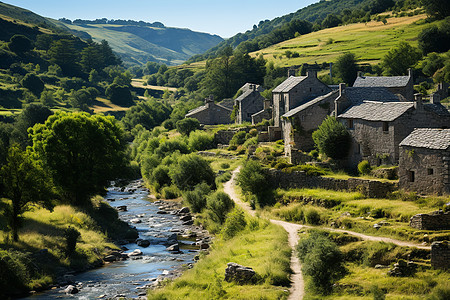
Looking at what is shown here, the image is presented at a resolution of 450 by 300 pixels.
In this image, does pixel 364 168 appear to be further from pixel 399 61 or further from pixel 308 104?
pixel 399 61

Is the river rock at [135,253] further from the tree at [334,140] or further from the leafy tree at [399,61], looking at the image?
the leafy tree at [399,61]

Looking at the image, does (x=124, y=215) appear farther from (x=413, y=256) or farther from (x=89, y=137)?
(x=413, y=256)

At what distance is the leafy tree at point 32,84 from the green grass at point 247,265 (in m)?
114

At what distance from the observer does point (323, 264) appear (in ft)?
90.0

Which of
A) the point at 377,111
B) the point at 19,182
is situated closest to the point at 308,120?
the point at 377,111

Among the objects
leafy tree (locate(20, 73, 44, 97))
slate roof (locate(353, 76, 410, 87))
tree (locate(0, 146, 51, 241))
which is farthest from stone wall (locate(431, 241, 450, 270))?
leafy tree (locate(20, 73, 44, 97))

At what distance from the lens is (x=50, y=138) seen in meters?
50.3

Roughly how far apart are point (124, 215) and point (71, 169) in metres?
9.16

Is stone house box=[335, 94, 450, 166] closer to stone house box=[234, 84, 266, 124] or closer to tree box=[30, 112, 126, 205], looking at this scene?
tree box=[30, 112, 126, 205]

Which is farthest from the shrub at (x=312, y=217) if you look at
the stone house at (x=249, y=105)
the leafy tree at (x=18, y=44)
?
the leafy tree at (x=18, y=44)

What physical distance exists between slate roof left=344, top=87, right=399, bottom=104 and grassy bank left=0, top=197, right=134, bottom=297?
940 inches

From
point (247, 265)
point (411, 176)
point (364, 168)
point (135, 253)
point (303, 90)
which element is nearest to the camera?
point (247, 265)

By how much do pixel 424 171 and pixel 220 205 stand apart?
1966 centimetres

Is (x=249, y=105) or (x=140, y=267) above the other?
(x=249, y=105)
